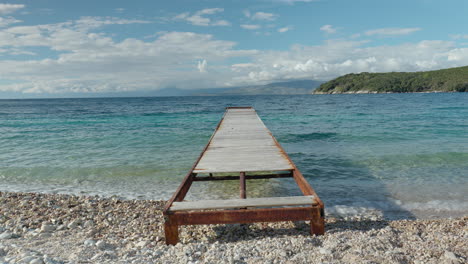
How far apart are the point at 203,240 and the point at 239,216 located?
1.04m

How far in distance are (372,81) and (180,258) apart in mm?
188779

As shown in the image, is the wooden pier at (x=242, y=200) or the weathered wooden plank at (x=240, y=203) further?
the weathered wooden plank at (x=240, y=203)

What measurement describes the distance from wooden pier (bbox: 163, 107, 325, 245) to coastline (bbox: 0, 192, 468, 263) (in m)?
0.32

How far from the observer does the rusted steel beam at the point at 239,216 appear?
164 inches

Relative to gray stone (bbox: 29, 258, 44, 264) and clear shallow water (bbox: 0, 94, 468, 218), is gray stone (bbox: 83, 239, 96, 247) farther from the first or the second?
clear shallow water (bbox: 0, 94, 468, 218)

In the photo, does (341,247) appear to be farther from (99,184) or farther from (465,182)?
(99,184)

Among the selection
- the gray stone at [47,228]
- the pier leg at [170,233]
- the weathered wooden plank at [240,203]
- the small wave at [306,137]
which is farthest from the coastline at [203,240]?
the small wave at [306,137]

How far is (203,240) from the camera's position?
485cm

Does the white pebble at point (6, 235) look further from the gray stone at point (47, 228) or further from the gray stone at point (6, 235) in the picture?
the gray stone at point (47, 228)

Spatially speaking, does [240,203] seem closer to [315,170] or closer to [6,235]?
[6,235]

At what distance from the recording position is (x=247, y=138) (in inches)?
405

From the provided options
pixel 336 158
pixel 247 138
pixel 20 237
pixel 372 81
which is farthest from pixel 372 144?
pixel 372 81

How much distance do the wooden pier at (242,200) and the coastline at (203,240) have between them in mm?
319

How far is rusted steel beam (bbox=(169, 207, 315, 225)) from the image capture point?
417 centimetres
